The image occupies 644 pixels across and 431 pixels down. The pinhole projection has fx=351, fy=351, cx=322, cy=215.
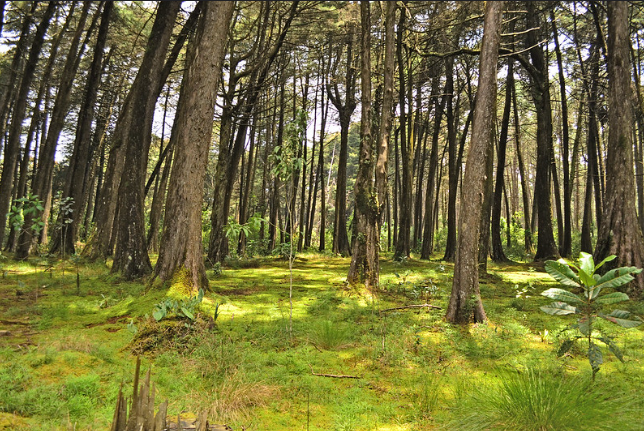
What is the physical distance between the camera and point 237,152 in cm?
1429

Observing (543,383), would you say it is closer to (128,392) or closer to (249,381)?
(249,381)

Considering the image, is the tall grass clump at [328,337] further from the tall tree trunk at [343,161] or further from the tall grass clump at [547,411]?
the tall tree trunk at [343,161]

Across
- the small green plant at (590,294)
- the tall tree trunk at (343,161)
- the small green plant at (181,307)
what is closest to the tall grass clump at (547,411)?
the small green plant at (590,294)

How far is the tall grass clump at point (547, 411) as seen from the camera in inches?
94.9

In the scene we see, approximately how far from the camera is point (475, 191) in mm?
5715

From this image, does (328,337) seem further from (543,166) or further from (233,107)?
(543,166)

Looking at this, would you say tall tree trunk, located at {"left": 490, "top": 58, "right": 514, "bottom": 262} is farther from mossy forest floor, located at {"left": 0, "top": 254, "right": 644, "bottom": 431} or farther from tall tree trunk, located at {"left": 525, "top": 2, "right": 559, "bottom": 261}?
mossy forest floor, located at {"left": 0, "top": 254, "right": 644, "bottom": 431}

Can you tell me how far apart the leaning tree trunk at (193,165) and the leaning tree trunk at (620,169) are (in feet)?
28.5

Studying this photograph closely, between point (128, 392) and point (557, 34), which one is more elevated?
point (557, 34)

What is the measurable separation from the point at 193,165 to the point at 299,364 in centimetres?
360

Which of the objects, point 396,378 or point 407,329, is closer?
point 396,378

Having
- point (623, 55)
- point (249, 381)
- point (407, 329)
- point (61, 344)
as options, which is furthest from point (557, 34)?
point (61, 344)

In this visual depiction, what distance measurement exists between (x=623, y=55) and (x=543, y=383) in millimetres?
8842

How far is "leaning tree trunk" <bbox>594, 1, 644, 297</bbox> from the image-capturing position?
7.65 metres
